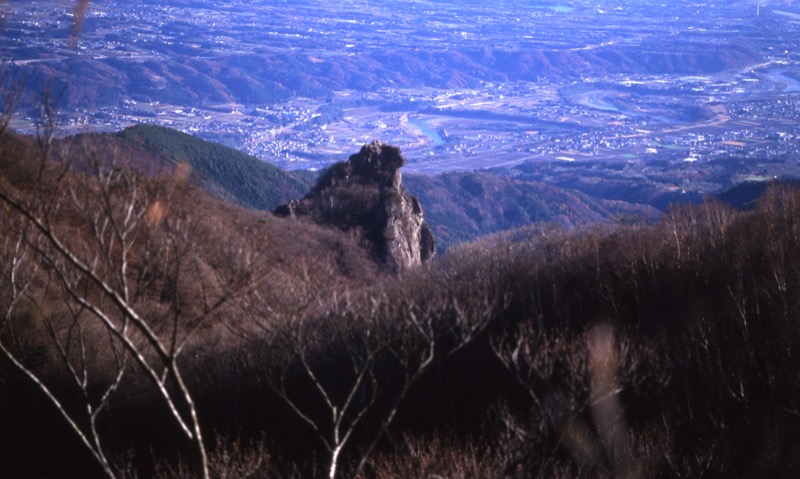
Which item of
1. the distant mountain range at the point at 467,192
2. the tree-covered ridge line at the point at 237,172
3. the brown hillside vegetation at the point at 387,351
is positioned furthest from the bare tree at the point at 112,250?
the distant mountain range at the point at 467,192

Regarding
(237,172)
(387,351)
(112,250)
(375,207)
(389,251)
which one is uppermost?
(112,250)

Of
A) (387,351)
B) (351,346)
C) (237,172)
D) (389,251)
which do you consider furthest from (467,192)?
(351,346)

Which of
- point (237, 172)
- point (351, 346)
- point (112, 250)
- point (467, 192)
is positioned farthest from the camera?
point (467, 192)

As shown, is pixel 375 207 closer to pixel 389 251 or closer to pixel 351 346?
pixel 389 251

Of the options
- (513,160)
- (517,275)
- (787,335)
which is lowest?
(513,160)

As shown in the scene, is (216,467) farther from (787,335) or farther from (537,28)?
(537,28)

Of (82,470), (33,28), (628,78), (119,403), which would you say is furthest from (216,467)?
(628,78)
